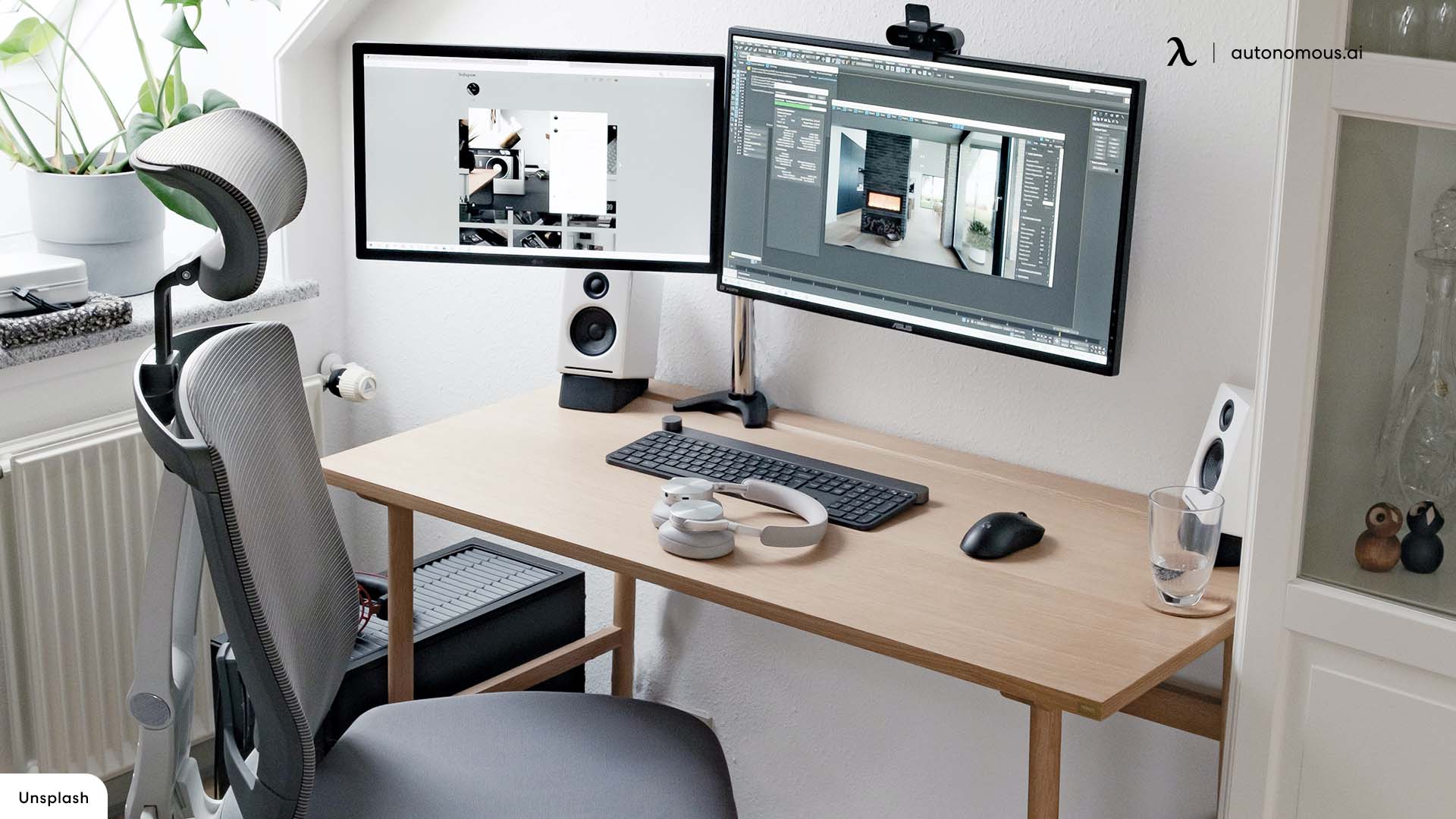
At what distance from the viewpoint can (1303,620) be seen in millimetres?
1392

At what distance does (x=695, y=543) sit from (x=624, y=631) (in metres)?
0.76

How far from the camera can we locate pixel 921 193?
178 cm

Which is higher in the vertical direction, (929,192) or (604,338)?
(929,192)

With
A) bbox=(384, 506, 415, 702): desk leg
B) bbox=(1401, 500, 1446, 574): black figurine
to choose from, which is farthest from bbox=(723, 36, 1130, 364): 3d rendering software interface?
bbox=(384, 506, 415, 702): desk leg

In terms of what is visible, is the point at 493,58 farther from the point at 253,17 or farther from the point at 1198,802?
the point at 1198,802

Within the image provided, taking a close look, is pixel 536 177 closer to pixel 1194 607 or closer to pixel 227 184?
pixel 227 184

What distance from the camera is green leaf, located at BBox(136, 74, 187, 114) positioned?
2260 millimetres

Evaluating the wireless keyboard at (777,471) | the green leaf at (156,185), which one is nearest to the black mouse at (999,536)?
the wireless keyboard at (777,471)

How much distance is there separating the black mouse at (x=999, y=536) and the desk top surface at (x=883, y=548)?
0.01 metres

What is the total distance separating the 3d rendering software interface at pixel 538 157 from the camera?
1953mm

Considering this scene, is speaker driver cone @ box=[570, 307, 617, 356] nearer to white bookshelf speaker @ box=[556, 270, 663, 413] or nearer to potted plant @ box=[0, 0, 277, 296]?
white bookshelf speaker @ box=[556, 270, 663, 413]

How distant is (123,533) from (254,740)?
89 centimetres

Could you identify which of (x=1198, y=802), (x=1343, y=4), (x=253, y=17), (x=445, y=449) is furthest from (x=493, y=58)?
(x=1198, y=802)

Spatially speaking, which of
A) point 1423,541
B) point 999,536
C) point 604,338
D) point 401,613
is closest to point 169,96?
point 604,338
